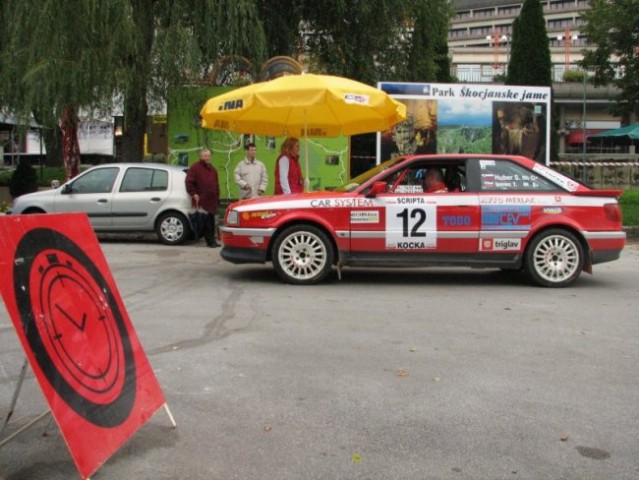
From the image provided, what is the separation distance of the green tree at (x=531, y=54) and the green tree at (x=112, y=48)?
1334cm

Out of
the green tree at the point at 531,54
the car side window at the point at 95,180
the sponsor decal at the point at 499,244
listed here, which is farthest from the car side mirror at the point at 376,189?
the green tree at the point at 531,54

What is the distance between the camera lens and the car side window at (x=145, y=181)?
1282cm

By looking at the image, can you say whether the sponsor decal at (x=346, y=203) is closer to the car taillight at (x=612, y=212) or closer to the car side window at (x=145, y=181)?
the car taillight at (x=612, y=212)

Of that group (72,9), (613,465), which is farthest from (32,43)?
(613,465)

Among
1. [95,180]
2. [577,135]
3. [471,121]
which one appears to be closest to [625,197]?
[471,121]

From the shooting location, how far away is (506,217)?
8.40 metres

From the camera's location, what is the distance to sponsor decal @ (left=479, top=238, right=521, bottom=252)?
8.41 m

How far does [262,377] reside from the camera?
15.9 ft

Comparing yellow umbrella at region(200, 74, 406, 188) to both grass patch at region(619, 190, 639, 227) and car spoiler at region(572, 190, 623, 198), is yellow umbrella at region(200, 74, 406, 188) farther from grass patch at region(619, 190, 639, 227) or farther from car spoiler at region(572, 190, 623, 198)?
grass patch at region(619, 190, 639, 227)

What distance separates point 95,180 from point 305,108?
4829 millimetres

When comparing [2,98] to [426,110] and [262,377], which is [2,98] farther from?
[262,377]

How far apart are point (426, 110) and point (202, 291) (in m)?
10.0

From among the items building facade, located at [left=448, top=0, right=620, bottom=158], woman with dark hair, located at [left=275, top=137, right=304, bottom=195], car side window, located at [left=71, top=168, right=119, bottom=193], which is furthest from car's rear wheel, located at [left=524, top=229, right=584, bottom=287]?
building facade, located at [left=448, top=0, right=620, bottom=158]

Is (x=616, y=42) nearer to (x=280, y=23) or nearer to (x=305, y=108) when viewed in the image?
(x=280, y=23)
